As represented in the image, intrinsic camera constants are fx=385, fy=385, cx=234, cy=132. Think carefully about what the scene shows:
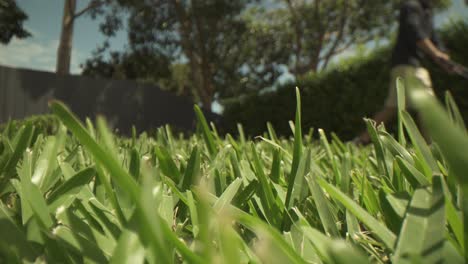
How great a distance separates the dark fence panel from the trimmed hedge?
14.4ft

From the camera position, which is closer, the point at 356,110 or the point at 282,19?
the point at 356,110

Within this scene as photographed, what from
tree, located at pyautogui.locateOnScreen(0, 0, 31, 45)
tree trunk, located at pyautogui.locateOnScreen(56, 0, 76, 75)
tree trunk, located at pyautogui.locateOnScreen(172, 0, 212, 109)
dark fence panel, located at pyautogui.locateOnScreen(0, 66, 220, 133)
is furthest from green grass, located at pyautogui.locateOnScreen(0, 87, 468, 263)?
tree, located at pyautogui.locateOnScreen(0, 0, 31, 45)

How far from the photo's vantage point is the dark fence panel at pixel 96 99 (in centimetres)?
1390

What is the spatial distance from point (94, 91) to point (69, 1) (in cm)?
416

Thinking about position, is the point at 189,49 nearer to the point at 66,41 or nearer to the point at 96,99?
the point at 96,99

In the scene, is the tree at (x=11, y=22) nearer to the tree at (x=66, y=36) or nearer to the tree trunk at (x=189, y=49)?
the tree at (x=66, y=36)

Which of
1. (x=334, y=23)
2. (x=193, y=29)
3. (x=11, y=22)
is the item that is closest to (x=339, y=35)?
(x=334, y=23)

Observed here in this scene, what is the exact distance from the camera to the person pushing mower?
4828mm

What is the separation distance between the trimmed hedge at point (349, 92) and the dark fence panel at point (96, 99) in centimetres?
440

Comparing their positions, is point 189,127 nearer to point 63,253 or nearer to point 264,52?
point 264,52

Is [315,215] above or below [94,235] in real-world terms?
below

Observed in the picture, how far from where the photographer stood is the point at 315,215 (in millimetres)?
577

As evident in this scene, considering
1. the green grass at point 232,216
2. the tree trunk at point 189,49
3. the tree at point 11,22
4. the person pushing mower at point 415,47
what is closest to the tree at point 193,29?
the tree trunk at point 189,49

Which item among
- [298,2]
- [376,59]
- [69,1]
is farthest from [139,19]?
[376,59]
